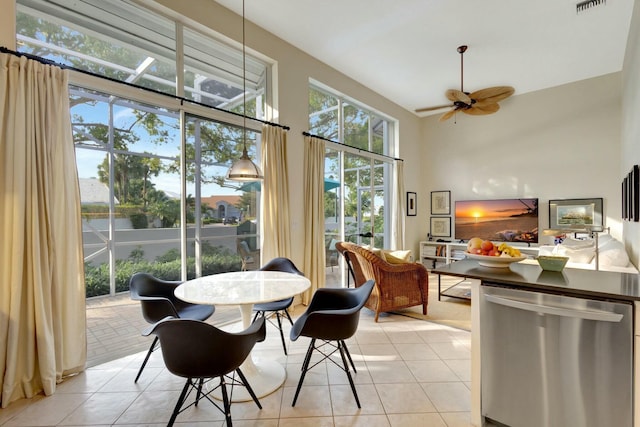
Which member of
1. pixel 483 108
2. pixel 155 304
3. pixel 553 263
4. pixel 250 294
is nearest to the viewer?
pixel 553 263

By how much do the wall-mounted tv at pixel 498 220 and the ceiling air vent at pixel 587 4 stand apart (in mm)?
3224

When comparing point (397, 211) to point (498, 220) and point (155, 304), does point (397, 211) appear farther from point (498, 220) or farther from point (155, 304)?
point (155, 304)

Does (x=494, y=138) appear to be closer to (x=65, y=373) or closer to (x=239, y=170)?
(x=239, y=170)

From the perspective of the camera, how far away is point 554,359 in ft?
4.99

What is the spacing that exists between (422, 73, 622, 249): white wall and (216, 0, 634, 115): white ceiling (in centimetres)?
48

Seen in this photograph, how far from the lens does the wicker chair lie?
3.50 meters

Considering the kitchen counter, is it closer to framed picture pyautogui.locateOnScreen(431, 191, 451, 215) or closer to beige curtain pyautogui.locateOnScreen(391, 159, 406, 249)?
beige curtain pyautogui.locateOnScreen(391, 159, 406, 249)

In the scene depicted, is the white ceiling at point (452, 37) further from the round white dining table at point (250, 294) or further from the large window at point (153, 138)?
the round white dining table at point (250, 294)

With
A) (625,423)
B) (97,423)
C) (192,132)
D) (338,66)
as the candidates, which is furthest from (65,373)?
(338,66)

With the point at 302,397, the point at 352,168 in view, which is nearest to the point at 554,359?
the point at 302,397

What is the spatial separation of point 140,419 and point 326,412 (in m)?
1.17

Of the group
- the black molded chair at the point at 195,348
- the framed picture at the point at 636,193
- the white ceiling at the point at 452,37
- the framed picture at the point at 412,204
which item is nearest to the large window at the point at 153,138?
the white ceiling at the point at 452,37

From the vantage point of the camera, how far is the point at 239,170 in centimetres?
231

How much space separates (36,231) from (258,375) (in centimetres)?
189
